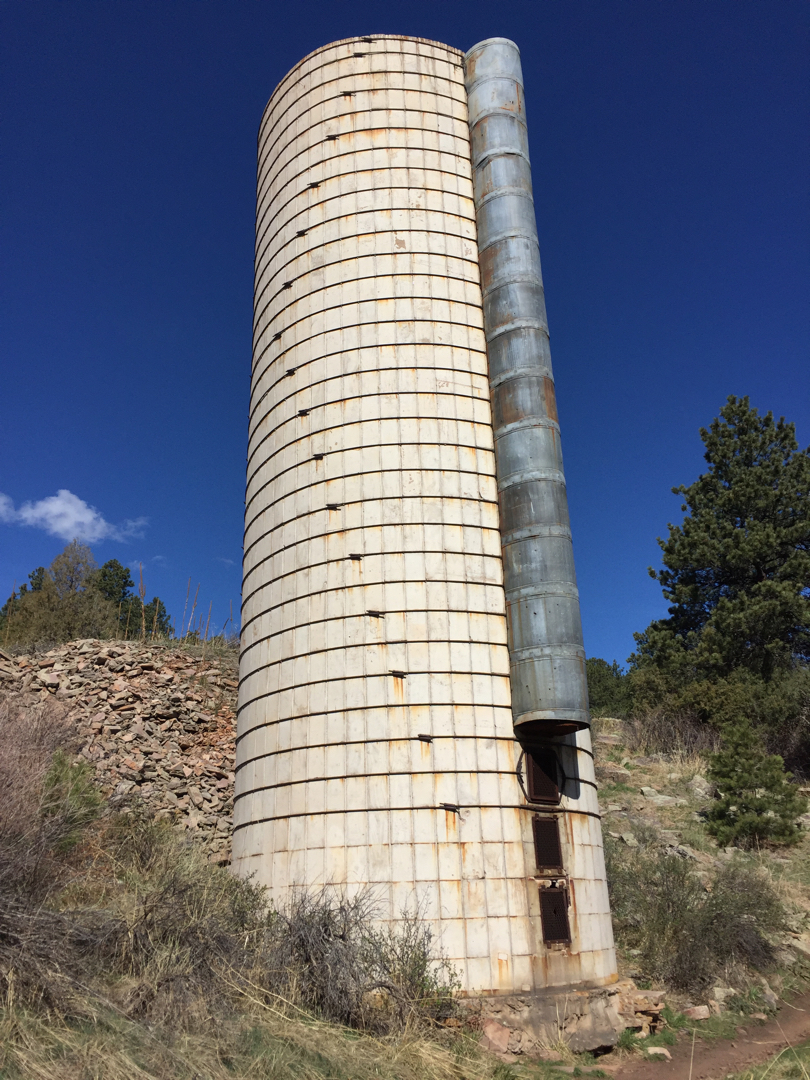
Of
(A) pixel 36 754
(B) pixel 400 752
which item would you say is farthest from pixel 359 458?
(A) pixel 36 754

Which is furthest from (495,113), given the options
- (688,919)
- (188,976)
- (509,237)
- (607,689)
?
(607,689)

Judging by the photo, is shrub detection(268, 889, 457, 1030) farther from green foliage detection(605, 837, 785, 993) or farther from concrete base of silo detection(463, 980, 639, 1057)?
green foliage detection(605, 837, 785, 993)

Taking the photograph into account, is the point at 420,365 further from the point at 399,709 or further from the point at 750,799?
the point at 750,799

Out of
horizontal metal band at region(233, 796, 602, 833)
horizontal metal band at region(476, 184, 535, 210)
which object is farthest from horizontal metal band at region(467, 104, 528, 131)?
horizontal metal band at region(233, 796, 602, 833)

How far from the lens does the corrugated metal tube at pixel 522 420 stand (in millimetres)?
12562

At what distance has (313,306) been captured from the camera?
15750mm

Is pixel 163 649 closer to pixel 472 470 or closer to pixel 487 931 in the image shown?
pixel 472 470

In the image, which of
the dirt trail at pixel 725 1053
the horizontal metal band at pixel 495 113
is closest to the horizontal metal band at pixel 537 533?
the dirt trail at pixel 725 1053

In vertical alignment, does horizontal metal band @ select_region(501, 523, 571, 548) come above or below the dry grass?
above

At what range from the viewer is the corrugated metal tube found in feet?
41.2

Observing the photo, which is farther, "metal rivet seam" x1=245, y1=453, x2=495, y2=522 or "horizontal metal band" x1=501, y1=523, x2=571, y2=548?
"metal rivet seam" x1=245, y1=453, x2=495, y2=522

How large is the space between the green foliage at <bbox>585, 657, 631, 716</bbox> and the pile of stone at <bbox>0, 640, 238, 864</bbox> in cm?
1743

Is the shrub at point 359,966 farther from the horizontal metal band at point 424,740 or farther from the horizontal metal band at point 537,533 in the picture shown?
the horizontal metal band at point 537,533

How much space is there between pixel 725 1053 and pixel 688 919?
9.02ft
